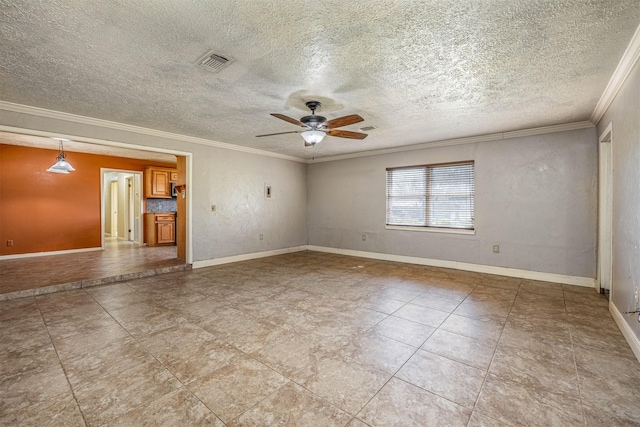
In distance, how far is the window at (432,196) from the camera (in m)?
5.25

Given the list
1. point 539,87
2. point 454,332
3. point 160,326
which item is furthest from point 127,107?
point 539,87

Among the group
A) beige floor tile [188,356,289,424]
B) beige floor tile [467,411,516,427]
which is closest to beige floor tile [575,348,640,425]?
beige floor tile [467,411,516,427]

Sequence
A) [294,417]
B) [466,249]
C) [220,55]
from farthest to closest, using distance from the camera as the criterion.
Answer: [466,249] → [220,55] → [294,417]

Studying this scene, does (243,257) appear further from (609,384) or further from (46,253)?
(609,384)

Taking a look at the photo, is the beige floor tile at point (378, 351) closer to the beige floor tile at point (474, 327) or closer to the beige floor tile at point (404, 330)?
the beige floor tile at point (404, 330)

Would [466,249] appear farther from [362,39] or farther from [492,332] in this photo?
[362,39]

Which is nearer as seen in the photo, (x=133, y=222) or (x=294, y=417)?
(x=294, y=417)

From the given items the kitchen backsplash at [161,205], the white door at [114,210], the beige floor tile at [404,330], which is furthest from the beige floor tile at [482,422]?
the white door at [114,210]

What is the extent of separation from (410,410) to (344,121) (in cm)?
272

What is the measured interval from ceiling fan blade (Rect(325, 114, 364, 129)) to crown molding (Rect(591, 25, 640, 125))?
219 cm

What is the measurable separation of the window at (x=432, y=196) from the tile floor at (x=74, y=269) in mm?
4685

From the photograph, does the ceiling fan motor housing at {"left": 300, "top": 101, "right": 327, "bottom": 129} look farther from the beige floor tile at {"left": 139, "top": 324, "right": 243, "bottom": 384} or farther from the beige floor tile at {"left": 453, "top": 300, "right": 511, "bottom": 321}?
the beige floor tile at {"left": 453, "top": 300, "right": 511, "bottom": 321}

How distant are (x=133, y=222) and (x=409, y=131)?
875 cm

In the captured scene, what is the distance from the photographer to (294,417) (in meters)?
1.56
